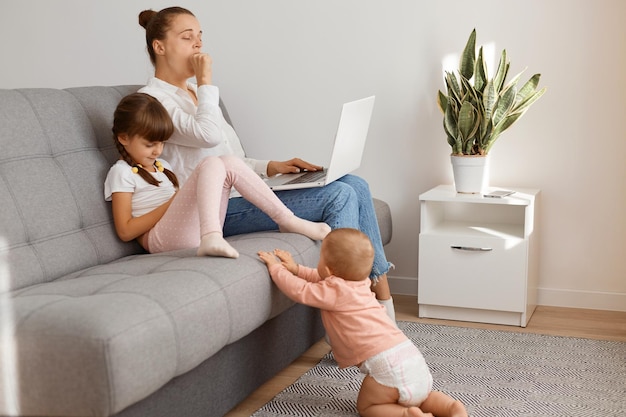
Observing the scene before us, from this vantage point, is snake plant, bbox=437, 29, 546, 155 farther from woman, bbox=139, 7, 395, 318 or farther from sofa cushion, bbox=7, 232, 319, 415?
sofa cushion, bbox=7, 232, 319, 415

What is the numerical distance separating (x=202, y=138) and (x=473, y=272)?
1.18m

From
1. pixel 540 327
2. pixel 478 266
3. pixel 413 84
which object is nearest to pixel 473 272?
pixel 478 266

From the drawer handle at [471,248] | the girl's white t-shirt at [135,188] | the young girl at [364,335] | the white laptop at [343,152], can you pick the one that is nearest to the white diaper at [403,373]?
the young girl at [364,335]

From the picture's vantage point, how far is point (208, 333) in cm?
186

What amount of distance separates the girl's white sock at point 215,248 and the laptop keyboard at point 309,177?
606 millimetres

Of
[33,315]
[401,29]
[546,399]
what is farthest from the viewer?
[401,29]

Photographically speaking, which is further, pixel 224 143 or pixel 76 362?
pixel 224 143

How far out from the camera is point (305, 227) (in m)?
A: 2.54

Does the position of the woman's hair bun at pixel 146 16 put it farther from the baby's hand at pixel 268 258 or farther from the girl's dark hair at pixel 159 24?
the baby's hand at pixel 268 258

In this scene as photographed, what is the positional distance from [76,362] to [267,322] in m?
0.89

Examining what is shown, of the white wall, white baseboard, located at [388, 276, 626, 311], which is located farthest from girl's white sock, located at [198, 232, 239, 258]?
white baseboard, located at [388, 276, 626, 311]

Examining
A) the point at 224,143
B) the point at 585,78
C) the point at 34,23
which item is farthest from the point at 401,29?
the point at 34,23

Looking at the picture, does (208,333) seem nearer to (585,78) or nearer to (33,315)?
(33,315)

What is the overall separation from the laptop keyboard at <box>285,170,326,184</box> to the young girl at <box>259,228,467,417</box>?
0.56 m
